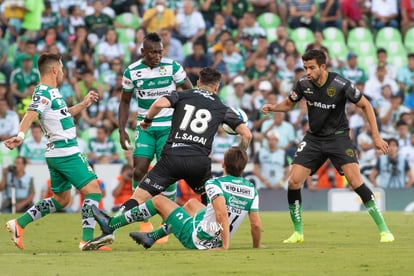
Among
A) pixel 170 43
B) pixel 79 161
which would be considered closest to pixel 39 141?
pixel 170 43

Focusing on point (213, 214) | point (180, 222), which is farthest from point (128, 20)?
point (213, 214)

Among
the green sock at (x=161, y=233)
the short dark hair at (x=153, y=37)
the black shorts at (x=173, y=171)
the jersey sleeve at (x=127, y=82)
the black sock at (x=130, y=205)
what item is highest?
the short dark hair at (x=153, y=37)

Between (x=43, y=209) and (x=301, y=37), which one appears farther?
(x=301, y=37)

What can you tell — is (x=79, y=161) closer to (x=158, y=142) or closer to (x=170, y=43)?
(x=158, y=142)

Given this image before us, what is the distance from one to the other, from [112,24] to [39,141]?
5620 mm

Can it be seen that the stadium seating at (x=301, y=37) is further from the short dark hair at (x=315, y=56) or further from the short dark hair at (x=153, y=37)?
the short dark hair at (x=315, y=56)

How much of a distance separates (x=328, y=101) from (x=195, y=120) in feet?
7.53

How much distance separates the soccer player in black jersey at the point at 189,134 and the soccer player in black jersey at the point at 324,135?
1802 mm

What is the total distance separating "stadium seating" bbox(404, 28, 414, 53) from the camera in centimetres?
3047

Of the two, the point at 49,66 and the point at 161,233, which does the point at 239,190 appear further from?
the point at 49,66

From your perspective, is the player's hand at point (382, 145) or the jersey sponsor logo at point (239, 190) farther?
the player's hand at point (382, 145)

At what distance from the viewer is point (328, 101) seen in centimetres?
1498

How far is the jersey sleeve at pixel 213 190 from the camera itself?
12.8 m

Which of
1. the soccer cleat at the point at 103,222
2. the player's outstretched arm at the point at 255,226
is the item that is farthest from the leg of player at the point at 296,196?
the soccer cleat at the point at 103,222
